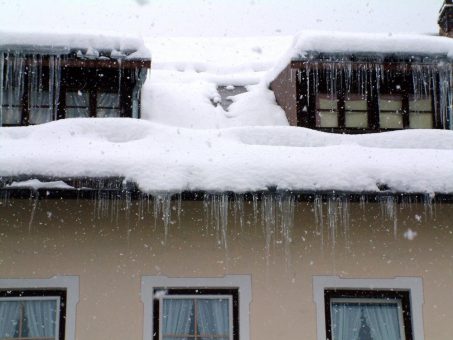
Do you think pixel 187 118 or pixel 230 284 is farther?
pixel 187 118

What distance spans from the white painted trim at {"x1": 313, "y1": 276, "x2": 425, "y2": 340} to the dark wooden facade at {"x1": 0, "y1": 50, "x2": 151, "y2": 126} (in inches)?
120

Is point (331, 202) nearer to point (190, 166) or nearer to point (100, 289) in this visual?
point (190, 166)

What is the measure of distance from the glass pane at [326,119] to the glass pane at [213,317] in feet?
8.37

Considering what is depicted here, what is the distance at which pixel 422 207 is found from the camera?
5922 millimetres

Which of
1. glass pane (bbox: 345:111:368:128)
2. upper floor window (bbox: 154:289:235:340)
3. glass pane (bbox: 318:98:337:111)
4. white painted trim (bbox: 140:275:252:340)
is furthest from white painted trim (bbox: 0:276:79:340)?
glass pane (bbox: 345:111:368:128)

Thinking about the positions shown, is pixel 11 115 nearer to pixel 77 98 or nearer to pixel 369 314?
pixel 77 98

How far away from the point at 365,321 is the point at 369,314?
79mm

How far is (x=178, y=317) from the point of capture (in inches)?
223

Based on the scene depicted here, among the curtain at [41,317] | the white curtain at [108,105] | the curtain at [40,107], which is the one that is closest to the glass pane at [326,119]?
the white curtain at [108,105]

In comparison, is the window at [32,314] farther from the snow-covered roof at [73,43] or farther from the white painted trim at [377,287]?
the snow-covered roof at [73,43]

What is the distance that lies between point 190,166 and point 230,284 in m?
1.31

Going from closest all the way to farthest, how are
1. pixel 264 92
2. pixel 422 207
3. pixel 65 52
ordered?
pixel 422 207, pixel 65 52, pixel 264 92

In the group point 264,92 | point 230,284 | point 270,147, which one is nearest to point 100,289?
point 230,284

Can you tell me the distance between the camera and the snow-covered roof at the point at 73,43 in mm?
6879
